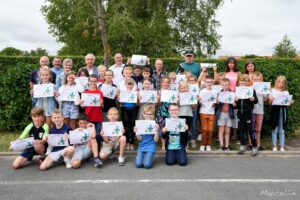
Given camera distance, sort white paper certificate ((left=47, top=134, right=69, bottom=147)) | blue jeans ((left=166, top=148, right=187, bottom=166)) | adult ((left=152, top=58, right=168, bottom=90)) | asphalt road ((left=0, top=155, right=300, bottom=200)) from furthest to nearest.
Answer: adult ((left=152, top=58, right=168, bottom=90)) → blue jeans ((left=166, top=148, right=187, bottom=166)) → white paper certificate ((left=47, top=134, right=69, bottom=147)) → asphalt road ((left=0, top=155, right=300, bottom=200))

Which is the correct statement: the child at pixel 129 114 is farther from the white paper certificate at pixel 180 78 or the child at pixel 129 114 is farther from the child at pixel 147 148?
the white paper certificate at pixel 180 78

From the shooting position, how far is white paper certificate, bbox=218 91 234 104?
285 inches

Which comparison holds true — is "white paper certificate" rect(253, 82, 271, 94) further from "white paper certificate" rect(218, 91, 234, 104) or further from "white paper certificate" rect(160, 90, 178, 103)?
"white paper certificate" rect(160, 90, 178, 103)

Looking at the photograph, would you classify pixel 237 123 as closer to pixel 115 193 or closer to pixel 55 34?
pixel 115 193

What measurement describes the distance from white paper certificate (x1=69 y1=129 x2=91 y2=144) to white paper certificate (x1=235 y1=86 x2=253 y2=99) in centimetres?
331

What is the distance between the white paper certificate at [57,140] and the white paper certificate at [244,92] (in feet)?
12.3

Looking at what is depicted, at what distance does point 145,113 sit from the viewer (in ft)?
21.6

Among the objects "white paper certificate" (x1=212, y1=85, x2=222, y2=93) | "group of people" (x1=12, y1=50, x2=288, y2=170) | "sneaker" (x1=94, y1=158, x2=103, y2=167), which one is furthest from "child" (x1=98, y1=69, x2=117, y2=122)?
"white paper certificate" (x1=212, y1=85, x2=222, y2=93)

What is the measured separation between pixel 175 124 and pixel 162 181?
1.40m

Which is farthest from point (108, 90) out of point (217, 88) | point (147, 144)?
point (217, 88)

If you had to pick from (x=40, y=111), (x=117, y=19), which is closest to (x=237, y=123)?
(x=40, y=111)

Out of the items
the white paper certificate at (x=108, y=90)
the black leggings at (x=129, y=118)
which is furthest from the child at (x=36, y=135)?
the black leggings at (x=129, y=118)

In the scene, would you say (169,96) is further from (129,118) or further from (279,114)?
(279,114)

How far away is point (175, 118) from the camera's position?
6.54 metres
